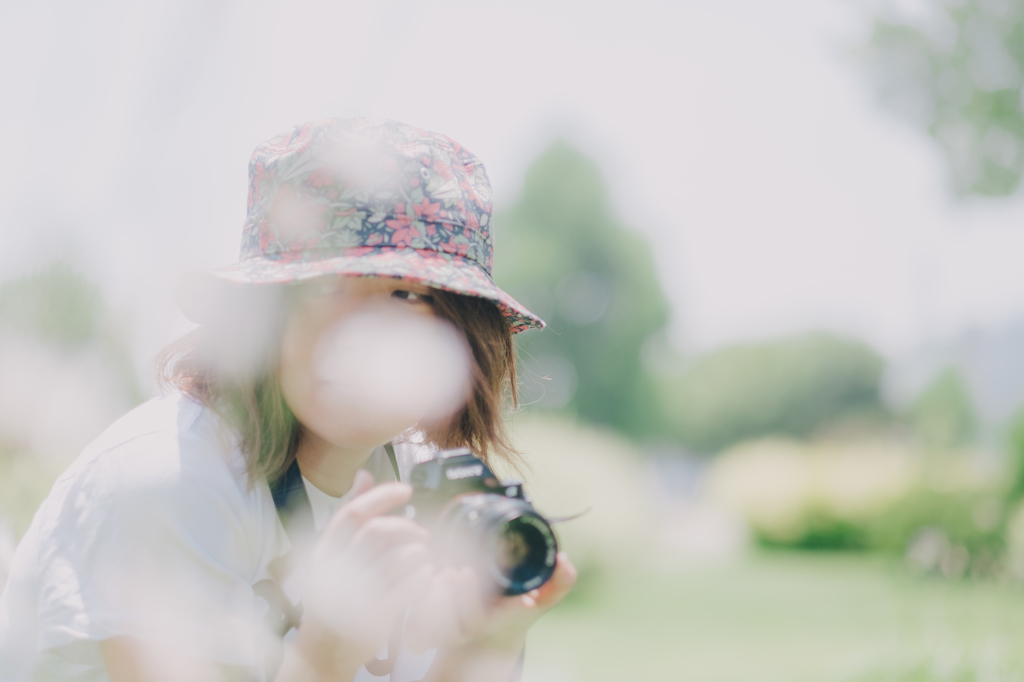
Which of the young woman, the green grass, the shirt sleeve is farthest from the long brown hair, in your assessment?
the green grass

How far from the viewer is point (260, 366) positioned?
1605 millimetres

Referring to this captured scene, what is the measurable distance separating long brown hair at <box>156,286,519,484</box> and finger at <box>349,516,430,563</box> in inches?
14.1

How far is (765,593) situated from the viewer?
7.71 m

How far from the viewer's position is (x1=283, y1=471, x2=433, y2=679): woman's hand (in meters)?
1.29

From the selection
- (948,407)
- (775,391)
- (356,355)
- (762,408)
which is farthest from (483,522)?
(775,391)

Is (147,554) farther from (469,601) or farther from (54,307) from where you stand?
(54,307)

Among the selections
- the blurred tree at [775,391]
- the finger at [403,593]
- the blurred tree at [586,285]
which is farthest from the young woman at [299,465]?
the blurred tree at [775,391]

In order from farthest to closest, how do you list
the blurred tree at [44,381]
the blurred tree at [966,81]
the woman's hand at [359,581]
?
the blurred tree at [966,81], the blurred tree at [44,381], the woman's hand at [359,581]

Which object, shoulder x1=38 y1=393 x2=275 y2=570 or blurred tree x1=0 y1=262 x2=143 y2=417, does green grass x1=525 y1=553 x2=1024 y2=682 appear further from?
shoulder x1=38 y1=393 x2=275 y2=570

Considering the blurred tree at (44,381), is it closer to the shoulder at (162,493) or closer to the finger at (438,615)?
the shoulder at (162,493)

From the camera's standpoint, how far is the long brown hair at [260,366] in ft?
5.19

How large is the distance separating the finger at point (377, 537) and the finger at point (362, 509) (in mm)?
14

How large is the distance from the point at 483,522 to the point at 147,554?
56 cm

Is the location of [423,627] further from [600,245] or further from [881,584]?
[600,245]
